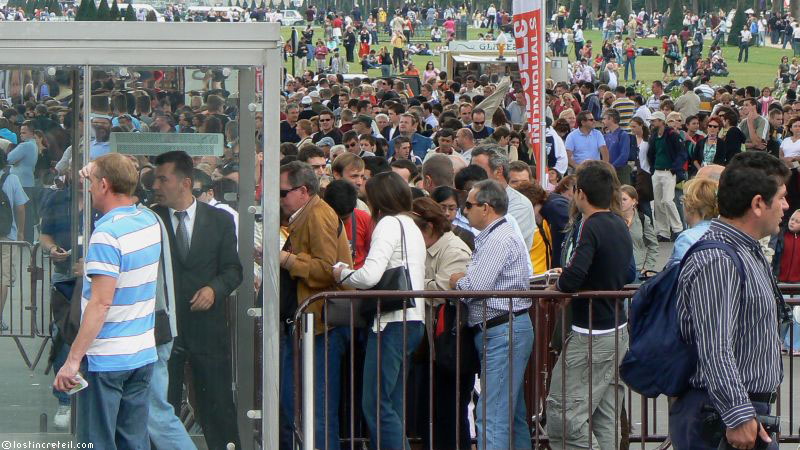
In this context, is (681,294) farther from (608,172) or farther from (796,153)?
(796,153)

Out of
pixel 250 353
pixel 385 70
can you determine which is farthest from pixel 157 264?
pixel 385 70

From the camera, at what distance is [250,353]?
19.0ft

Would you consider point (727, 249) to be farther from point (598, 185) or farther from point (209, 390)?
point (209, 390)

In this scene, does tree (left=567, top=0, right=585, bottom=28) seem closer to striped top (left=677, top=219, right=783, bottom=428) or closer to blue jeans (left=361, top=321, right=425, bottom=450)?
blue jeans (left=361, top=321, right=425, bottom=450)

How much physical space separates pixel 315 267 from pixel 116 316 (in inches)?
52.8

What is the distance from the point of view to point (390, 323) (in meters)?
6.37

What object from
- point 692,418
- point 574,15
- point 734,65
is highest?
point 574,15

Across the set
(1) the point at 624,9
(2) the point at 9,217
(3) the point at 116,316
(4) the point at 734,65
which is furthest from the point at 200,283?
(1) the point at 624,9

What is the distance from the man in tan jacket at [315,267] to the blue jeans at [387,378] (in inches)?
7.0

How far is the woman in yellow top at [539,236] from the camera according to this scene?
8.46 m

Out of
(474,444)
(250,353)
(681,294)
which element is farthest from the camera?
(474,444)

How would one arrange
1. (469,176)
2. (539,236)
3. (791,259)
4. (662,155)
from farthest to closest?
1. (662,155)
2. (791,259)
3. (469,176)
4. (539,236)

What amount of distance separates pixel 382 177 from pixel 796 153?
10.3 metres

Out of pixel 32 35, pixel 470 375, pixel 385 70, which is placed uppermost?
pixel 385 70
